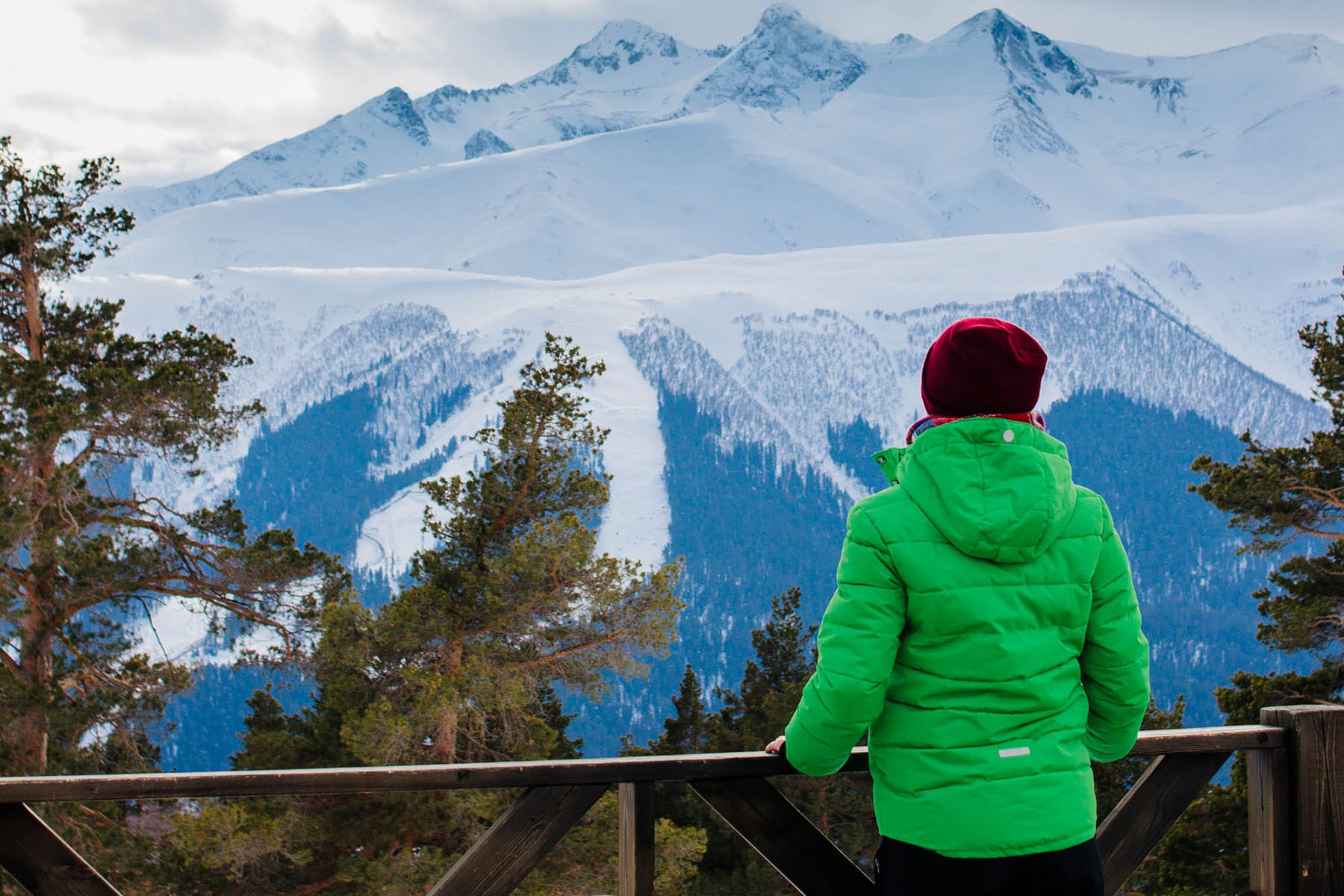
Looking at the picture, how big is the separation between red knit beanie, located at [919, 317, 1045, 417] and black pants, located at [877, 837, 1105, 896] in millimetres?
774

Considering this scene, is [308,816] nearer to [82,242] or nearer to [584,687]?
[584,687]

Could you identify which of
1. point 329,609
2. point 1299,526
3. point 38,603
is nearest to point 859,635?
point 329,609

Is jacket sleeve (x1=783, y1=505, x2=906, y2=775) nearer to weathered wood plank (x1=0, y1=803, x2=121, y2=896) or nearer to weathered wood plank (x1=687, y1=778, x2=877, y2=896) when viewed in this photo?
weathered wood plank (x1=687, y1=778, x2=877, y2=896)

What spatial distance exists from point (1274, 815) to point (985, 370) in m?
1.58

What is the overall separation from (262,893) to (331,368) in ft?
311

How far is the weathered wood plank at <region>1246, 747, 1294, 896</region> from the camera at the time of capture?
240 cm

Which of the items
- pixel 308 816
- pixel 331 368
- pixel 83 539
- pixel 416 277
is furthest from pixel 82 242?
pixel 416 277

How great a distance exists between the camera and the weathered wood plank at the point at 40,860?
1.96 m

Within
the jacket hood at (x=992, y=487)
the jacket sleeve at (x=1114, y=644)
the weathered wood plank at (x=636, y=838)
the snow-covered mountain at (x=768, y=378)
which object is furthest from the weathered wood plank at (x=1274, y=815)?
the snow-covered mountain at (x=768, y=378)

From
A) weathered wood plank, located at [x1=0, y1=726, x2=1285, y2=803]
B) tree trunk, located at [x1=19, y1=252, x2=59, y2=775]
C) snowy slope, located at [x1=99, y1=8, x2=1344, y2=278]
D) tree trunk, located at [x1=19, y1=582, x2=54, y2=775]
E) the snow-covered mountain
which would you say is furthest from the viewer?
snowy slope, located at [x1=99, y1=8, x2=1344, y2=278]

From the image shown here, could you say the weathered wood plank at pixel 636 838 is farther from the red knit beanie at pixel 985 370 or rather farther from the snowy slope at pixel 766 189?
the snowy slope at pixel 766 189

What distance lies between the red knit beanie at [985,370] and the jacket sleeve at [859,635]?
27 cm

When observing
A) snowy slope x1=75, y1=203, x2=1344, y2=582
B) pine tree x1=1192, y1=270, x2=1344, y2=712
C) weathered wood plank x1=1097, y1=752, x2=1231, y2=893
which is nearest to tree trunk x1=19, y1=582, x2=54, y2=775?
weathered wood plank x1=1097, y1=752, x2=1231, y2=893

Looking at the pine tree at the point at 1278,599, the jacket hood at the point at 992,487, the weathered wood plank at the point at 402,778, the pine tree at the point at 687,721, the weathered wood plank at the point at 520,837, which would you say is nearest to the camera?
the jacket hood at the point at 992,487
